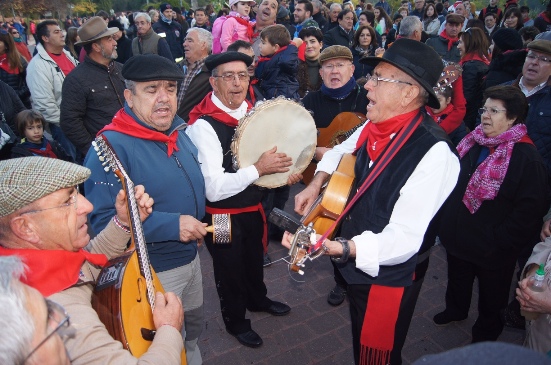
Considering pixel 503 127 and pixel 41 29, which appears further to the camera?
pixel 41 29

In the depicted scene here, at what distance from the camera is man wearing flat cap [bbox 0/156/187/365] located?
153 cm

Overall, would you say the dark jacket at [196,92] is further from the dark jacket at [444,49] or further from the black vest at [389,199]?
the dark jacket at [444,49]

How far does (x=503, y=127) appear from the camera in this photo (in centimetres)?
328

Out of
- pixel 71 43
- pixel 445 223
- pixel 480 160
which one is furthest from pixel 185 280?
pixel 71 43

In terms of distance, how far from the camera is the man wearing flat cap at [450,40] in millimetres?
7566

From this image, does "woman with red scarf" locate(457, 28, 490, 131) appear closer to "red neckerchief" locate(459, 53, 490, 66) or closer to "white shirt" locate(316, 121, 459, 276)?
"red neckerchief" locate(459, 53, 490, 66)

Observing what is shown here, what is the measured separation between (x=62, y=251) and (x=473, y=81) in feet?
20.1

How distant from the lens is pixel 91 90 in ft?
15.1

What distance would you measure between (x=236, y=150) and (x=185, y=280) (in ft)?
3.34

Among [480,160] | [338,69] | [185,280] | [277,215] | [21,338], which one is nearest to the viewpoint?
[21,338]

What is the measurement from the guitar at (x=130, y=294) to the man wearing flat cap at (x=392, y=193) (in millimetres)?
845

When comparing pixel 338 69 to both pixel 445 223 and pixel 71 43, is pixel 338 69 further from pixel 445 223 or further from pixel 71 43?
pixel 71 43

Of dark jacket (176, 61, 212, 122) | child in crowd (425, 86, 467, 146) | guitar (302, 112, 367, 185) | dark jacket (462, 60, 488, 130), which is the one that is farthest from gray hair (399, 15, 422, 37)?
dark jacket (176, 61, 212, 122)

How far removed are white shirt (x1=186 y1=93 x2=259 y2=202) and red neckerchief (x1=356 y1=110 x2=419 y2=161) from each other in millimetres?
942
